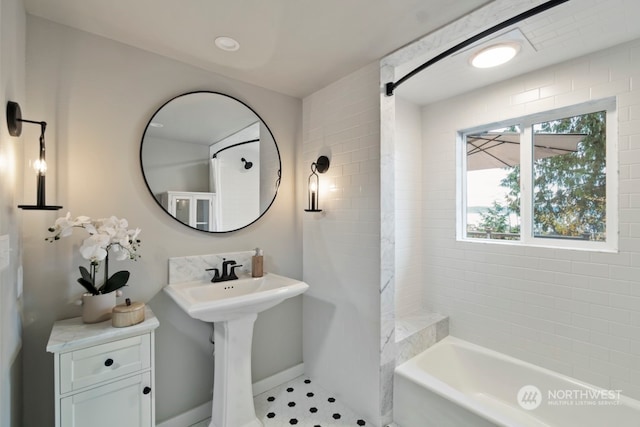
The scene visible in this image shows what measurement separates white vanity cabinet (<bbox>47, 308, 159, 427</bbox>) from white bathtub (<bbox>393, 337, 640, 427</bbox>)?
1557 mm

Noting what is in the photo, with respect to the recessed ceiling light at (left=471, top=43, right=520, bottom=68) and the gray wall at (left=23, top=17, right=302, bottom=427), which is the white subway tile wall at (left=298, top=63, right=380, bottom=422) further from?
the recessed ceiling light at (left=471, top=43, right=520, bottom=68)

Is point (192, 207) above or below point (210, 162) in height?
below

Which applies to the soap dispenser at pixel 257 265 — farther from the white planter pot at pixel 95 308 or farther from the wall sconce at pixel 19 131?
the wall sconce at pixel 19 131

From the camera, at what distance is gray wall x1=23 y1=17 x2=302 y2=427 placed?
1.51m

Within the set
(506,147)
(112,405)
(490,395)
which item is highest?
(506,147)

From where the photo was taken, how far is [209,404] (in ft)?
6.65

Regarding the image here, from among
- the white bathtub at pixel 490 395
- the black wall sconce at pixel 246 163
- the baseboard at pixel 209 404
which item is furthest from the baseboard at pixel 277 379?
the black wall sconce at pixel 246 163

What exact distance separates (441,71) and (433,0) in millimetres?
915

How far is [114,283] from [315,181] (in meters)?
1.54

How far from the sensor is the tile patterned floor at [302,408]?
6.44ft

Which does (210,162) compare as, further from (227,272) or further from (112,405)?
(112,405)

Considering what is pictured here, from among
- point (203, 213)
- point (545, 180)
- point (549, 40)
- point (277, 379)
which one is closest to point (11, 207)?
point (203, 213)

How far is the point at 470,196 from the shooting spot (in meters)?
2.71

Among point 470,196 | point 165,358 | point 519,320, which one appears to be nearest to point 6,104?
point 165,358
